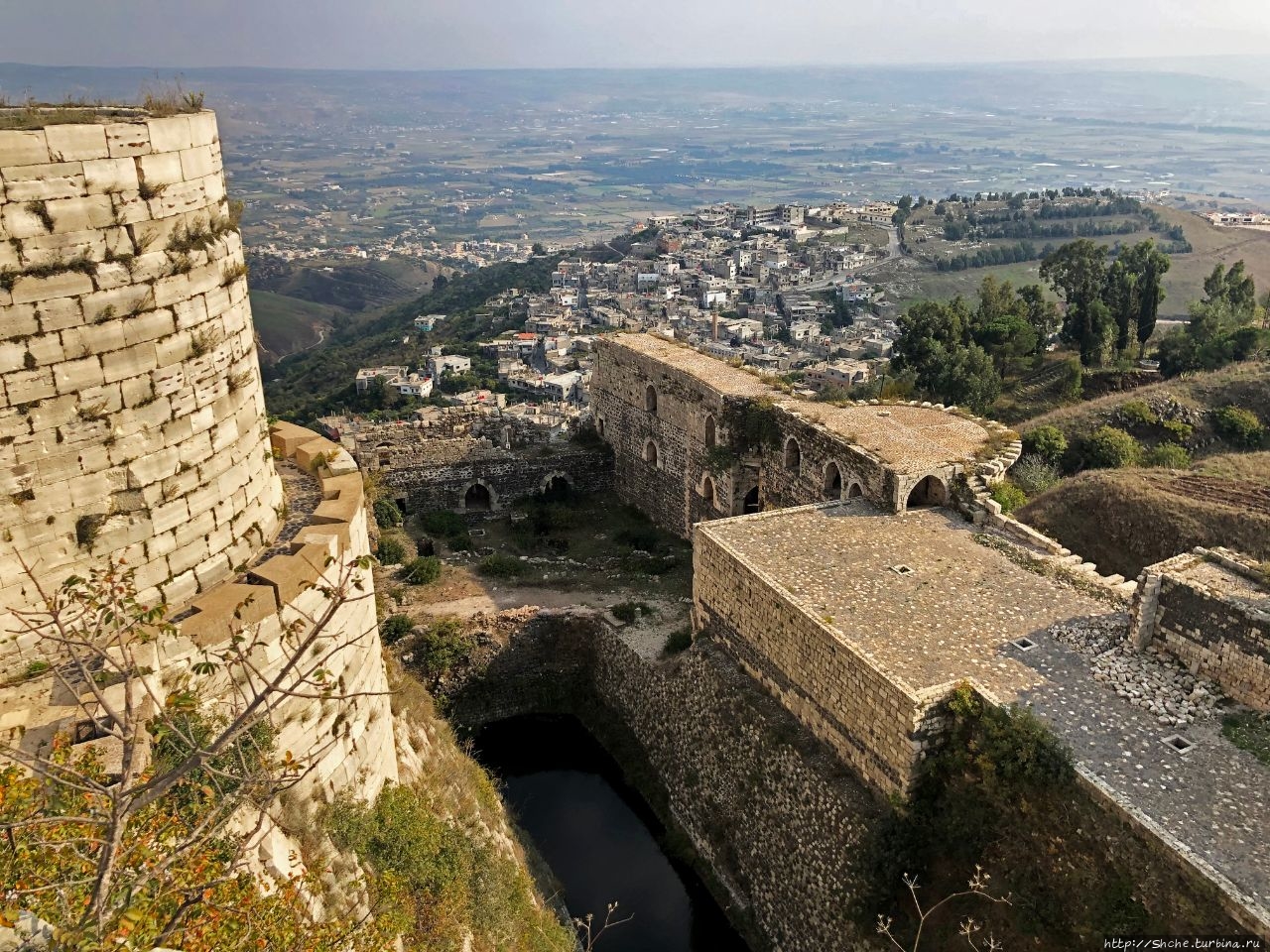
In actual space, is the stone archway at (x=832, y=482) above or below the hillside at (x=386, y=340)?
above

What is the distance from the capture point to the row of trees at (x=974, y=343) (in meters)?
27.6

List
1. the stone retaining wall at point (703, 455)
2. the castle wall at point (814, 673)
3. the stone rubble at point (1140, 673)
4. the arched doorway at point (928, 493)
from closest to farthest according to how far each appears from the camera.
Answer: the stone rubble at point (1140, 673), the castle wall at point (814, 673), the arched doorway at point (928, 493), the stone retaining wall at point (703, 455)

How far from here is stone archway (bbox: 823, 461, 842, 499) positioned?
1658 cm

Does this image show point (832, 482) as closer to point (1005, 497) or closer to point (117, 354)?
point (1005, 497)

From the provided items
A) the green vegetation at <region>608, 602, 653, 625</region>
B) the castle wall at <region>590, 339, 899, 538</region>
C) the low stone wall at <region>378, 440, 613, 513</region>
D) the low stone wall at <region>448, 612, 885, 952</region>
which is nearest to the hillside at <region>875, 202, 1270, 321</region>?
the castle wall at <region>590, 339, 899, 538</region>

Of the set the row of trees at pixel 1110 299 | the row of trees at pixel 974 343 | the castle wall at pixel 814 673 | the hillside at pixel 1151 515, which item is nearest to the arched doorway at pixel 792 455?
the castle wall at pixel 814 673

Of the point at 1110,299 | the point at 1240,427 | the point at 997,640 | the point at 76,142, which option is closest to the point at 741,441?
the point at 997,640

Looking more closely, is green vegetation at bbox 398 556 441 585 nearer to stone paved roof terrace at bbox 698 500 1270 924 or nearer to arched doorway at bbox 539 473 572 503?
arched doorway at bbox 539 473 572 503

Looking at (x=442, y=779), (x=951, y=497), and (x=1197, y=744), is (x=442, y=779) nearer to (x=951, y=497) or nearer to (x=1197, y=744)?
(x=1197, y=744)

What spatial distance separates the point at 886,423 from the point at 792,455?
188 centimetres

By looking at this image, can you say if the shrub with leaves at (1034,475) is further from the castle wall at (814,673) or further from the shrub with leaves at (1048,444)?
the castle wall at (814,673)

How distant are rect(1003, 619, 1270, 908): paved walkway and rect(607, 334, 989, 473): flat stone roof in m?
5.36

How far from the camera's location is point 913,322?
29469 millimetres

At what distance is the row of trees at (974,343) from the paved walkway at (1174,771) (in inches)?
710
